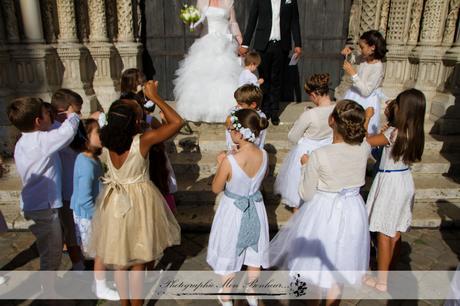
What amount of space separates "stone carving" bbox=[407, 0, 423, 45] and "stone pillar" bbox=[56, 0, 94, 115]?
5502 mm

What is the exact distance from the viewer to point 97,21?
6.23 m

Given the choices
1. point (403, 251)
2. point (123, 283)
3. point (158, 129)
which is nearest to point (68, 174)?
point (123, 283)

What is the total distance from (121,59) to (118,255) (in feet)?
15.7

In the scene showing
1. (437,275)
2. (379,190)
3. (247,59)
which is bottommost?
(437,275)

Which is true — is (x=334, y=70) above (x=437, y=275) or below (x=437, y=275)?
above

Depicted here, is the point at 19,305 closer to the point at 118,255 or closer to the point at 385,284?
the point at 118,255

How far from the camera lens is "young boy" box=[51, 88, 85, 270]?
340 centimetres

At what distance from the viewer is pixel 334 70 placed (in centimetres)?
735

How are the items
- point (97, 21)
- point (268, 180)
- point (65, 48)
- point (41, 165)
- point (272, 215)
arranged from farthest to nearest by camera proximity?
point (97, 21) → point (65, 48) → point (268, 180) → point (272, 215) → point (41, 165)

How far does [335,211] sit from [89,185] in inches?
80.7

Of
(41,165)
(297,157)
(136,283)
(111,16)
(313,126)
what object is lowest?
(136,283)

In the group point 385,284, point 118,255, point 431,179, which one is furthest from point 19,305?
point 431,179

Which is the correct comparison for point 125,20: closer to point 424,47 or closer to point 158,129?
point 158,129

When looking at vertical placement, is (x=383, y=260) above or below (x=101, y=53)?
below
